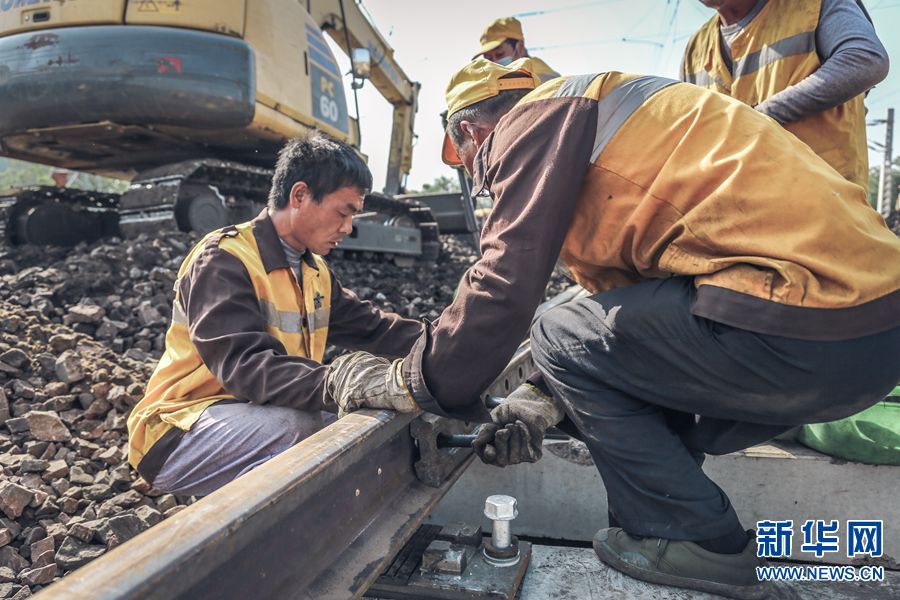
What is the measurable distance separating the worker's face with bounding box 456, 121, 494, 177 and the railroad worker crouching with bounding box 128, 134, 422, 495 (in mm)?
709

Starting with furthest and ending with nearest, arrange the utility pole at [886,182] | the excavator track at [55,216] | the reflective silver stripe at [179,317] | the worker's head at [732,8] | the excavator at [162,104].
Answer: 1. the utility pole at [886,182]
2. the excavator track at [55,216]
3. the excavator at [162,104]
4. the worker's head at [732,8]
5. the reflective silver stripe at [179,317]

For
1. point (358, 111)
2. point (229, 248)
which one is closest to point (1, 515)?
point (229, 248)

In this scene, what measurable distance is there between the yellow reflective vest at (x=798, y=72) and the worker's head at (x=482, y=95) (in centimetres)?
104

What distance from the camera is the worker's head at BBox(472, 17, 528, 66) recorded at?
498 cm

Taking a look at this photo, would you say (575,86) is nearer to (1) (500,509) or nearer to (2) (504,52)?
(1) (500,509)

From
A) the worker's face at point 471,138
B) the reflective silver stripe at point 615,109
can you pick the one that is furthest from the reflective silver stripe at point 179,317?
the reflective silver stripe at point 615,109

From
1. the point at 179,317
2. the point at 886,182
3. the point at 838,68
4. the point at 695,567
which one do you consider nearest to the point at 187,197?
the point at 179,317

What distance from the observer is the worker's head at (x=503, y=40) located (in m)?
4.98

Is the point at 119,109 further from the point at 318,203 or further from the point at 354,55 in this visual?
the point at 318,203

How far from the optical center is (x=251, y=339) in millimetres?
2061

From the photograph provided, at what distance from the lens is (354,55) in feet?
23.2

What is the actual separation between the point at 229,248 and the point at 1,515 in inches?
53.5

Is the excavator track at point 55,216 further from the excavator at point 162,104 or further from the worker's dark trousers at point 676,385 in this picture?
the worker's dark trousers at point 676,385

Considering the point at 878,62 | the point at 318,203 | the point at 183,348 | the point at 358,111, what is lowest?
the point at 183,348
